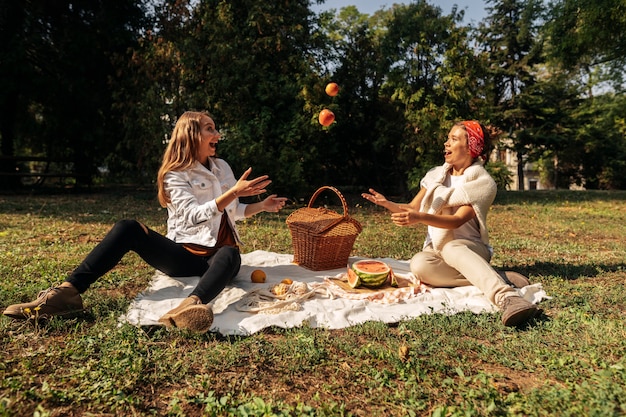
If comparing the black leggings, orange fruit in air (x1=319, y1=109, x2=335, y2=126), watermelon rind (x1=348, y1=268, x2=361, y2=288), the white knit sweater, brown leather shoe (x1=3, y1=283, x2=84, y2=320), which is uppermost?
orange fruit in air (x1=319, y1=109, x2=335, y2=126)

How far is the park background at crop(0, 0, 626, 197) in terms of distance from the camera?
11.0m

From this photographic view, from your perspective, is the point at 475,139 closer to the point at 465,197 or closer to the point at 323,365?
the point at 465,197

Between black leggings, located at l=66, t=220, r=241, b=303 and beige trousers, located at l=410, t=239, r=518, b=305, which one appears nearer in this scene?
black leggings, located at l=66, t=220, r=241, b=303

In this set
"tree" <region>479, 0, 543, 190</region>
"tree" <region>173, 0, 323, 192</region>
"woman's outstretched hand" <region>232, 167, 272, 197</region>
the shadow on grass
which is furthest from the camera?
"tree" <region>479, 0, 543, 190</region>

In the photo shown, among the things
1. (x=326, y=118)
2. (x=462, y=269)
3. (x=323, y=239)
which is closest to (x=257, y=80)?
(x=326, y=118)

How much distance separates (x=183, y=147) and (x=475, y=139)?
8.47 feet

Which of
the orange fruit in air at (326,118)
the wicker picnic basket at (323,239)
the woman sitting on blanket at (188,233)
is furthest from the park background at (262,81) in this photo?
the woman sitting on blanket at (188,233)

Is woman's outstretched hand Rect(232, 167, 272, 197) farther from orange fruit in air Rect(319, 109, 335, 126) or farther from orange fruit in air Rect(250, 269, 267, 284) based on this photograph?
orange fruit in air Rect(319, 109, 335, 126)

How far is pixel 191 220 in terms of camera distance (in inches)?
138

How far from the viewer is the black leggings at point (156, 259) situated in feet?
10.3

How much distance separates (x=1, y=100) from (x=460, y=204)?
47.7ft

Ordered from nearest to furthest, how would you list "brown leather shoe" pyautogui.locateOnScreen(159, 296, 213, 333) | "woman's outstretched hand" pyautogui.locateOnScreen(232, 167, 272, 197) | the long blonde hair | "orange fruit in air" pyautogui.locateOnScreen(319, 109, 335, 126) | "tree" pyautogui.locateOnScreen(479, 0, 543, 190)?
1. "brown leather shoe" pyautogui.locateOnScreen(159, 296, 213, 333)
2. "woman's outstretched hand" pyautogui.locateOnScreen(232, 167, 272, 197)
3. the long blonde hair
4. "orange fruit in air" pyautogui.locateOnScreen(319, 109, 335, 126)
5. "tree" pyautogui.locateOnScreen(479, 0, 543, 190)

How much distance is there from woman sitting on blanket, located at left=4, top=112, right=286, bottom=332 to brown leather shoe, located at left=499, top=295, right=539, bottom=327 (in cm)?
202

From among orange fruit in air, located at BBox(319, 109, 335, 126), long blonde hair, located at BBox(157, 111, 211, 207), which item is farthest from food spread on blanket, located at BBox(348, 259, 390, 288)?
orange fruit in air, located at BBox(319, 109, 335, 126)
